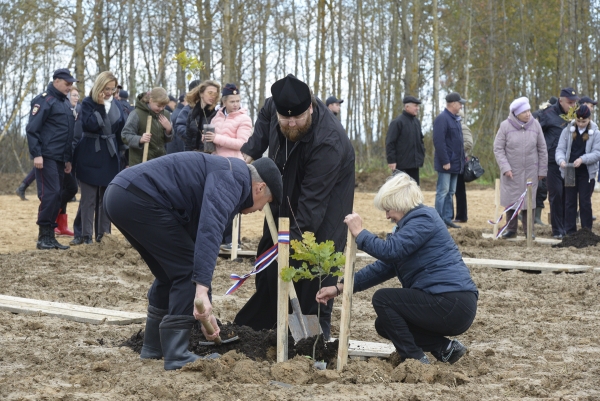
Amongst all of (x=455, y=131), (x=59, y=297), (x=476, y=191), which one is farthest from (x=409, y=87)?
(x=59, y=297)

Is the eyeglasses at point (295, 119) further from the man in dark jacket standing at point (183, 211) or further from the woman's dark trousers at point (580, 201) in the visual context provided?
the woman's dark trousers at point (580, 201)

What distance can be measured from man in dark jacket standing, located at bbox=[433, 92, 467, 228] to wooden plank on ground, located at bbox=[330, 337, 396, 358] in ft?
27.2

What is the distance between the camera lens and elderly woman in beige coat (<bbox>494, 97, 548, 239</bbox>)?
1216 centimetres

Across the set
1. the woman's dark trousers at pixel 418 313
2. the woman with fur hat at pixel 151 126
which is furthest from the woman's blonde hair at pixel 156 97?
the woman's dark trousers at pixel 418 313

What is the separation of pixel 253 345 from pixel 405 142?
9049 mm

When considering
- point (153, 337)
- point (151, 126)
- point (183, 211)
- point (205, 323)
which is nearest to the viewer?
point (205, 323)

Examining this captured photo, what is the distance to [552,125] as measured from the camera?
13227 mm

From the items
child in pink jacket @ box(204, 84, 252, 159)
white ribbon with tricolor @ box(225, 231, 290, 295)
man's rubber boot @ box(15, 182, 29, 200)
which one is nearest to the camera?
white ribbon with tricolor @ box(225, 231, 290, 295)

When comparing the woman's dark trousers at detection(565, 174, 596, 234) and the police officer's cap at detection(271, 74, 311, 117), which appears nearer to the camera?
the police officer's cap at detection(271, 74, 311, 117)

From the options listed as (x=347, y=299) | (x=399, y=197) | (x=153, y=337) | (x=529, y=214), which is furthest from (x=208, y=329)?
(x=529, y=214)

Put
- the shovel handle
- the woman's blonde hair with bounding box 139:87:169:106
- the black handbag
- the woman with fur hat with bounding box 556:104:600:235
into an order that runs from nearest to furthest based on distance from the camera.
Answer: the shovel handle < the woman's blonde hair with bounding box 139:87:169:106 < the woman with fur hat with bounding box 556:104:600:235 < the black handbag

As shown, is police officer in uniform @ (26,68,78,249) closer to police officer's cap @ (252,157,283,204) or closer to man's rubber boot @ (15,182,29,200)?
man's rubber boot @ (15,182,29,200)

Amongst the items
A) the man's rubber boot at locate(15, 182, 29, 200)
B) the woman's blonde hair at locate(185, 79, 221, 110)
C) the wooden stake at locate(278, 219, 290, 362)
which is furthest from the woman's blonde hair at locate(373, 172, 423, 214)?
the man's rubber boot at locate(15, 182, 29, 200)

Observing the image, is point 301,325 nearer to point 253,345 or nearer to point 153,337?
point 253,345
